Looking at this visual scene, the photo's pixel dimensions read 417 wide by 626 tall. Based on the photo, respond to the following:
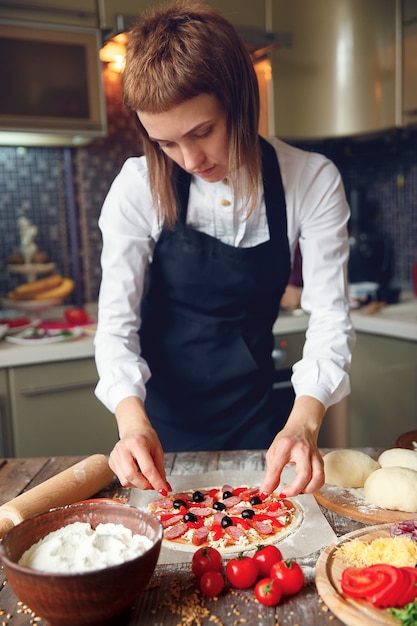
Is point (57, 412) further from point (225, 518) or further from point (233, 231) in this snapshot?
point (225, 518)

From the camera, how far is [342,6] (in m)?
2.81

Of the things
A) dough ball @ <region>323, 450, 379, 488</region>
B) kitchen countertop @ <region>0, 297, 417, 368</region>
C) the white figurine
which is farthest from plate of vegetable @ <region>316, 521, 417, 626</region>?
the white figurine

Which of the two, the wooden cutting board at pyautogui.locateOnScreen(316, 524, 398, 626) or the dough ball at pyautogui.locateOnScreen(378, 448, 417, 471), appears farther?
the dough ball at pyautogui.locateOnScreen(378, 448, 417, 471)

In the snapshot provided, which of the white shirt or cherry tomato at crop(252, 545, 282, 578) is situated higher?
the white shirt

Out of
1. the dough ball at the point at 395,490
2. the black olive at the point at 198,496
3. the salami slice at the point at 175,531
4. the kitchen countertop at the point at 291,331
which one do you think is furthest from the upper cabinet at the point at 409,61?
the salami slice at the point at 175,531

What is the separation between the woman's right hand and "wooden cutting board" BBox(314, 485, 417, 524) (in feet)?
0.89

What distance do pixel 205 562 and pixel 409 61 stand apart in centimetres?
258

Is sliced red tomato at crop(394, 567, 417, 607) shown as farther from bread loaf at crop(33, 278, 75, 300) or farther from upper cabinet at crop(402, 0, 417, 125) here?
upper cabinet at crop(402, 0, 417, 125)

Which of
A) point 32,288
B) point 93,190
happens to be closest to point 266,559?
point 32,288


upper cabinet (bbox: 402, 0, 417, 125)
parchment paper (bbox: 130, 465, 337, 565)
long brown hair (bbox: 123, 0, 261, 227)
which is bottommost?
parchment paper (bbox: 130, 465, 337, 565)

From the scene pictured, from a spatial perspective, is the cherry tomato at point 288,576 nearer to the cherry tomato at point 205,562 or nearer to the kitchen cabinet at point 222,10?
the cherry tomato at point 205,562

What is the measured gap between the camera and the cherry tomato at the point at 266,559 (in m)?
0.86

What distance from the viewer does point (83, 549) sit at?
2.62ft

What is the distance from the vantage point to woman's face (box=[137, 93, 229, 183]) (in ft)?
3.67
